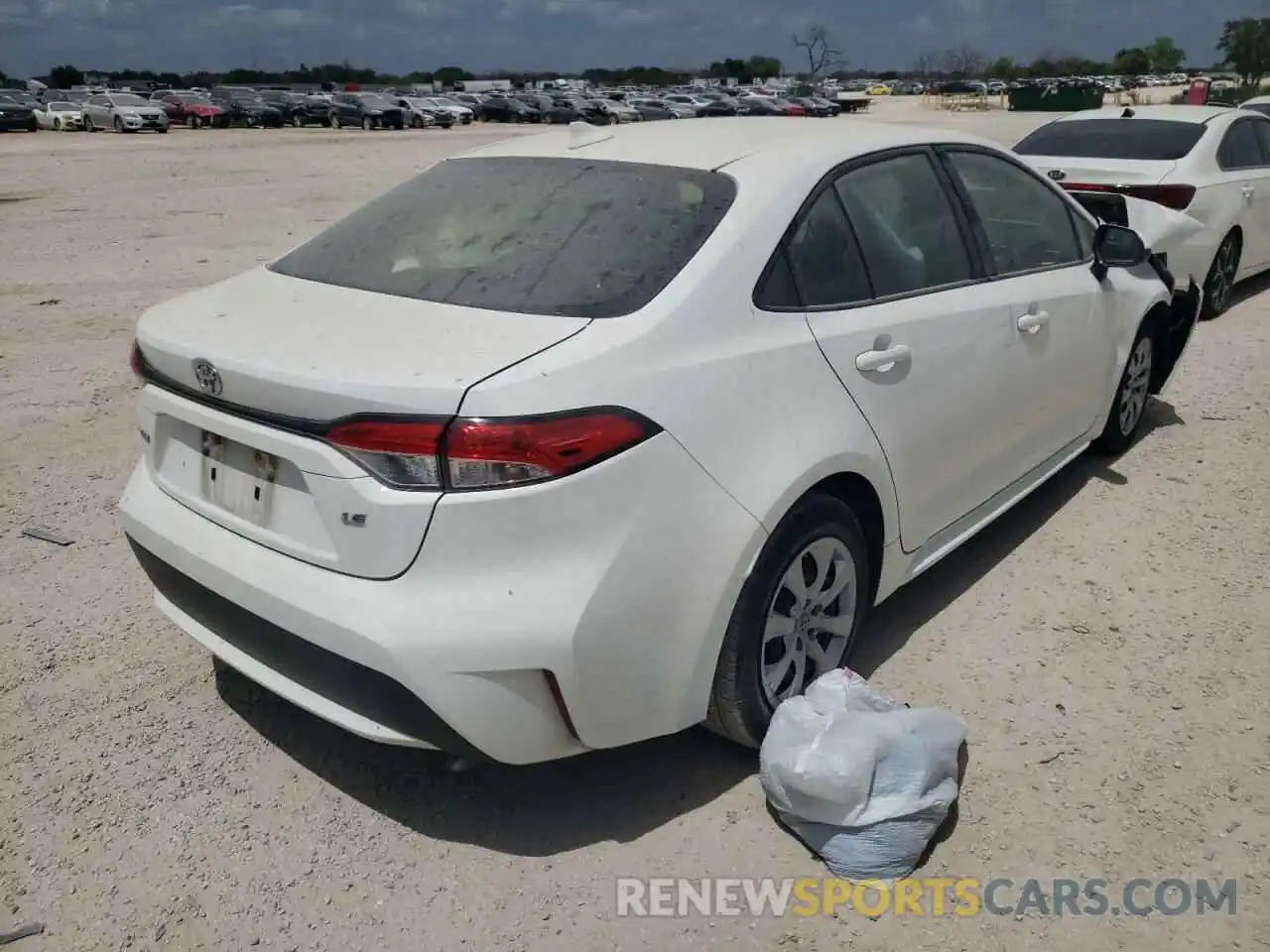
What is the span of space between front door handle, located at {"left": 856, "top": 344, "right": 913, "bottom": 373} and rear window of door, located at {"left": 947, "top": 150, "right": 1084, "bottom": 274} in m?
0.84

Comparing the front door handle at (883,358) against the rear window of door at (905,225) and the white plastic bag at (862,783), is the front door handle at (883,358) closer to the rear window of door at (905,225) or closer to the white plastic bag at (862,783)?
the rear window of door at (905,225)

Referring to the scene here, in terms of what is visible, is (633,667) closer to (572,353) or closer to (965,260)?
(572,353)

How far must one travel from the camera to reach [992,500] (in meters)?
3.88

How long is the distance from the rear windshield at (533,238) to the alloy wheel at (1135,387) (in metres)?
2.95

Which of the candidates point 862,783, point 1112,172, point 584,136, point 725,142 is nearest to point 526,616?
point 862,783

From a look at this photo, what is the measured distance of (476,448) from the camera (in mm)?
2234

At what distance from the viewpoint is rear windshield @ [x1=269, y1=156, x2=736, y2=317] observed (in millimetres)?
2678

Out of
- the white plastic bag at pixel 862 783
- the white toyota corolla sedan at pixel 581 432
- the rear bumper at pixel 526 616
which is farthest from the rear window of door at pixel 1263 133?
the rear bumper at pixel 526 616

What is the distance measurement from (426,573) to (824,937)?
1237 mm

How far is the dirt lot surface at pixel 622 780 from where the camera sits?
8.18 feet

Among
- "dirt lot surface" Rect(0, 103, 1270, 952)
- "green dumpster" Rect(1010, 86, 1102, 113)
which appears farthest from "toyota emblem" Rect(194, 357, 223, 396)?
"green dumpster" Rect(1010, 86, 1102, 113)

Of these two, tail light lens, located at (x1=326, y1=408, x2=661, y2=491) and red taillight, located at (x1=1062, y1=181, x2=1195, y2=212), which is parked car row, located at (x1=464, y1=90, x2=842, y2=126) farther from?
tail light lens, located at (x1=326, y1=408, x2=661, y2=491)

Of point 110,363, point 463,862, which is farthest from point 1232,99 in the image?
point 463,862

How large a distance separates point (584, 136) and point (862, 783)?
223 centimetres
